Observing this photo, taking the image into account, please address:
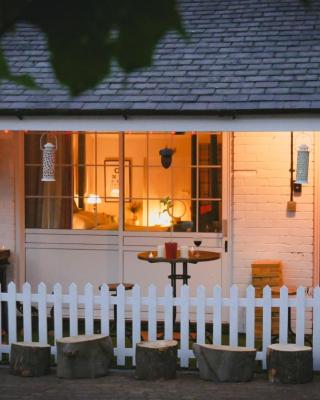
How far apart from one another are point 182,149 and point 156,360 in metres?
3.16

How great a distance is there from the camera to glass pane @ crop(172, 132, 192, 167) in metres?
9.73

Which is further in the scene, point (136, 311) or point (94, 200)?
point (94, 200)

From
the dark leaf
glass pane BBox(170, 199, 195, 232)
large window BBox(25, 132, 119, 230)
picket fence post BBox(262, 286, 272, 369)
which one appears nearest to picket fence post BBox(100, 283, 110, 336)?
picket fence post BBox(262, 286, 272, 369)

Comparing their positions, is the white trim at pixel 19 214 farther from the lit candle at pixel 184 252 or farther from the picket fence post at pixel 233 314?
the picket fence post at pixel 233 314

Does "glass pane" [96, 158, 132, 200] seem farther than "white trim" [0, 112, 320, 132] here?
Yes

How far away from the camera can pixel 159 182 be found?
9.85 metres

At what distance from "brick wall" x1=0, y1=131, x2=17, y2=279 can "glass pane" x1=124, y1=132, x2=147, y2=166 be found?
1343 millimetres

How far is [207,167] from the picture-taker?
31.7ft

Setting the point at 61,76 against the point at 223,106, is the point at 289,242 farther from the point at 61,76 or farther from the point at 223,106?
the point at 61,76

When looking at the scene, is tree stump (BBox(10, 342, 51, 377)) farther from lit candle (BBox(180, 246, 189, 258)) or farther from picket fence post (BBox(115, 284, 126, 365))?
lit candle (BBox(180, 246, 189, 258))

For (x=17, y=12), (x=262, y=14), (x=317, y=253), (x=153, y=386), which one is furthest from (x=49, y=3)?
(x=262, y=14)

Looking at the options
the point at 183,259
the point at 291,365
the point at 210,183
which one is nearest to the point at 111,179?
the point at 210,183

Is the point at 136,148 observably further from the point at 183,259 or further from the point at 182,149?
the point at 183,259

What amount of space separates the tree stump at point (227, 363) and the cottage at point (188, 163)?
207cm
